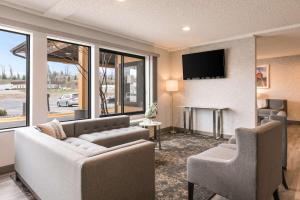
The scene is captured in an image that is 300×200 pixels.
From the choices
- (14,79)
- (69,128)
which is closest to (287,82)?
(69,128)

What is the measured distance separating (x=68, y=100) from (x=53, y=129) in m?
1.43

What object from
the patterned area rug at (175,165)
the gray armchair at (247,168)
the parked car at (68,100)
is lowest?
the patterned area rug at (175,165)

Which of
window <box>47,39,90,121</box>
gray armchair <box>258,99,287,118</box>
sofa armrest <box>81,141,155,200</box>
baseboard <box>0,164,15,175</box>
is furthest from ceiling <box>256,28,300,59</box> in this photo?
baseboard <box>0,164,15,175</box>

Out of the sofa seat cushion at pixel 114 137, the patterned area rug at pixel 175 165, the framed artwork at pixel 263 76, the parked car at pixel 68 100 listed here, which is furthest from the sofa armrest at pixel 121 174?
the framed artwork at pixel 263 76

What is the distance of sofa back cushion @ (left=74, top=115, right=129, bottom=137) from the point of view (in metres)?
3.50

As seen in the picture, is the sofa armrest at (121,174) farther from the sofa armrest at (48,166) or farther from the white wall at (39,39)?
the white wall at (39,39)

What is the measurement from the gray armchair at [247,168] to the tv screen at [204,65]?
3.36 metres

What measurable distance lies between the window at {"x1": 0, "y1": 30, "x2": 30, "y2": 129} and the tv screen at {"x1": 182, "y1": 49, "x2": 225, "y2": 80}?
3963 millimetres

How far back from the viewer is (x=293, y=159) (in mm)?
3500

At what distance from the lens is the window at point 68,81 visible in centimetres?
394

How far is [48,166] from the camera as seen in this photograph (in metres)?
1.76

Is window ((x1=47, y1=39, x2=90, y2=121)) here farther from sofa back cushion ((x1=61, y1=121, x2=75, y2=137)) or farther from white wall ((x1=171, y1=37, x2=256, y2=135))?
white wall ((x1=171, y1=37, x2=256, y2=135))

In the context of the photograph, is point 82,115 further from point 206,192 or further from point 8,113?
point 206,192

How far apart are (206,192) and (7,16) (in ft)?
12.6
